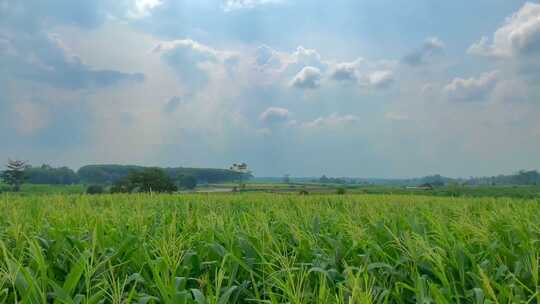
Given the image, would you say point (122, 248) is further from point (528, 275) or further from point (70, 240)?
point (528, 275)

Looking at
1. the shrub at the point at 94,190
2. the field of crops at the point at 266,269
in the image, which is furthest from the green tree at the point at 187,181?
the field of crops at the point at 266,269

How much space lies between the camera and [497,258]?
8.16ft

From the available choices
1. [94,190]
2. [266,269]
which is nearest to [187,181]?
[94,190]

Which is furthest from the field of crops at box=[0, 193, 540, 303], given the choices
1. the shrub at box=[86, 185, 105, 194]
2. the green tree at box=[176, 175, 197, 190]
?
the green tree at box=[176, 175, 197, 190]

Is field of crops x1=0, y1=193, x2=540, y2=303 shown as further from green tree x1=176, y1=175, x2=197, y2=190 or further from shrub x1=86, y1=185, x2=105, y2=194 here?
green tree x1=176, y1=175, x2=197, y2=190

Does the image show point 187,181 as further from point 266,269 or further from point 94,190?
point 266,269

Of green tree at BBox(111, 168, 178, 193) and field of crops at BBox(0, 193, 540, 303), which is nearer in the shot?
field of crops at BBox(0, 193, 540, 303)

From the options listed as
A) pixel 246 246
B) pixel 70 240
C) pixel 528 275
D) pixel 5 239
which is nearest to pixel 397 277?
pixel 528 275

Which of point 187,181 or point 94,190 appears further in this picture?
point 187,181

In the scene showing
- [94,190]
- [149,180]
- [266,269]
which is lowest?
[94,190]

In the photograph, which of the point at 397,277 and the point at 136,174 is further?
the point at 136,174

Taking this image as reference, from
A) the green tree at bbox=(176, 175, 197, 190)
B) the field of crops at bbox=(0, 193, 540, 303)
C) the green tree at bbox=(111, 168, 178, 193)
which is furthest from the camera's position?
the green tree at bbox=(176, 175, 197, 190)

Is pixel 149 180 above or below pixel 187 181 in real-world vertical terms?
above

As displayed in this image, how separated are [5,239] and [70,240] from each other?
794 millimetres
